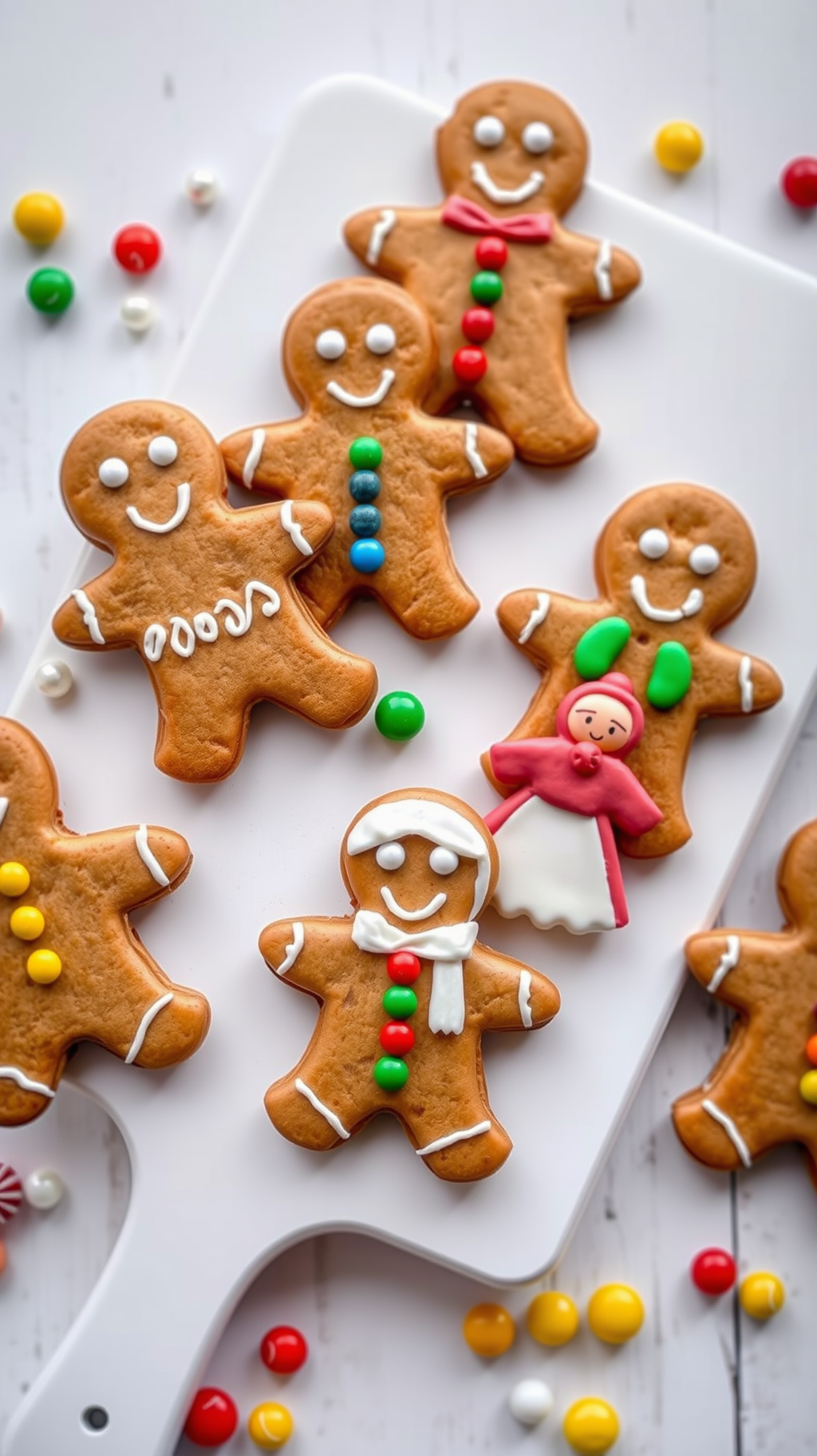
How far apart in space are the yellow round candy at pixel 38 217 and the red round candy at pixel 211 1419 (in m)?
1.44

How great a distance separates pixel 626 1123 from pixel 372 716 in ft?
1.94

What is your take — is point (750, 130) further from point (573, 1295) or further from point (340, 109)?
point (573, 1295)

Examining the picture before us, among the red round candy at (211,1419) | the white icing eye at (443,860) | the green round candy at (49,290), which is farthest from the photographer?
the green round candy at (49,290)

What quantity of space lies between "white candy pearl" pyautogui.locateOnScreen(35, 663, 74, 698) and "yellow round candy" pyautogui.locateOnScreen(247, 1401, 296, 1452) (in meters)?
0.89

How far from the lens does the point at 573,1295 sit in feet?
5.67

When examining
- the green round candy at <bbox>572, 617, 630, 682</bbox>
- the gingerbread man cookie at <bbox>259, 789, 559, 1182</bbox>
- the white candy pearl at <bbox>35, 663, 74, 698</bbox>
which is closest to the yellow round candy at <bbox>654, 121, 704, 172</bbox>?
the green round candy at <bbox>572, 617, 630, 682</bbox>

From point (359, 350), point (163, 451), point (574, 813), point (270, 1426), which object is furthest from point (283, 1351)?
point (359, 350)

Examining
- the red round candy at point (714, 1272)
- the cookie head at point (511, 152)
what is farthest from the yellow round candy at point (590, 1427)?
the cookie head at point (511, 152)

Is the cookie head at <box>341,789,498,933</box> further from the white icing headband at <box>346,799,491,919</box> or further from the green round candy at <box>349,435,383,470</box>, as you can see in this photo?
the green round candy at <box>349,435,383,470</box>

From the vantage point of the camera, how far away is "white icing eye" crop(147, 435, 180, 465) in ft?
5.26

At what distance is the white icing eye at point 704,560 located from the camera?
1.63 m

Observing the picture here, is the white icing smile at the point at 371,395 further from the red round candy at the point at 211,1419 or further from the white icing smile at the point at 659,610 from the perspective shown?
the red round candy at the point at 211,1419

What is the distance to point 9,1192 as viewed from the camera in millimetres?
1713

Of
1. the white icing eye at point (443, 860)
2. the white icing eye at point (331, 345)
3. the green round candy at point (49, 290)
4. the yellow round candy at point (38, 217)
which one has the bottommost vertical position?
the white icing eye at point (443, 860)
